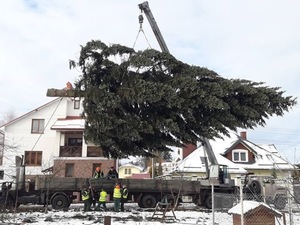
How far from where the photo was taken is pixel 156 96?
19281 millimetres

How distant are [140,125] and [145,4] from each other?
8.09 m

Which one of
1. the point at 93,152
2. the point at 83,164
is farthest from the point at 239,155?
the point at 83,164

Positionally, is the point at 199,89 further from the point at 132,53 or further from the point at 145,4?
the point at 145,4

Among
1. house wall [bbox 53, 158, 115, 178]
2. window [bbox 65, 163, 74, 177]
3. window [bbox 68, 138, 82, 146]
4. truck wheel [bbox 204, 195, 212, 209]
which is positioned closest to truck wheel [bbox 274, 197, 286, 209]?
truck wheel [bbox 204, 195, 212, 209]

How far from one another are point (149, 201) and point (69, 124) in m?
18.9

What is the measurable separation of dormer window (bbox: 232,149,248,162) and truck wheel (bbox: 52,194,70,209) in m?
23.6

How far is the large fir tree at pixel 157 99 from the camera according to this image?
1961cm

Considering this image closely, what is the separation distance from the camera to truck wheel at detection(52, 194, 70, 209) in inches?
850

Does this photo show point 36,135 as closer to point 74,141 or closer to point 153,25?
point 74,141

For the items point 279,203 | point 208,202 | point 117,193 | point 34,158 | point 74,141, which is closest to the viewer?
point 279,203

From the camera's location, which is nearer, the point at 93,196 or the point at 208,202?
the point at 93,196

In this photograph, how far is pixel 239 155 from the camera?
41.2 meters

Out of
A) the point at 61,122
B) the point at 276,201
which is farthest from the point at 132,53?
the point at 61,122

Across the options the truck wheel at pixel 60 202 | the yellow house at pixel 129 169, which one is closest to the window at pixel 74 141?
the truck wheel at pixel 60 202
